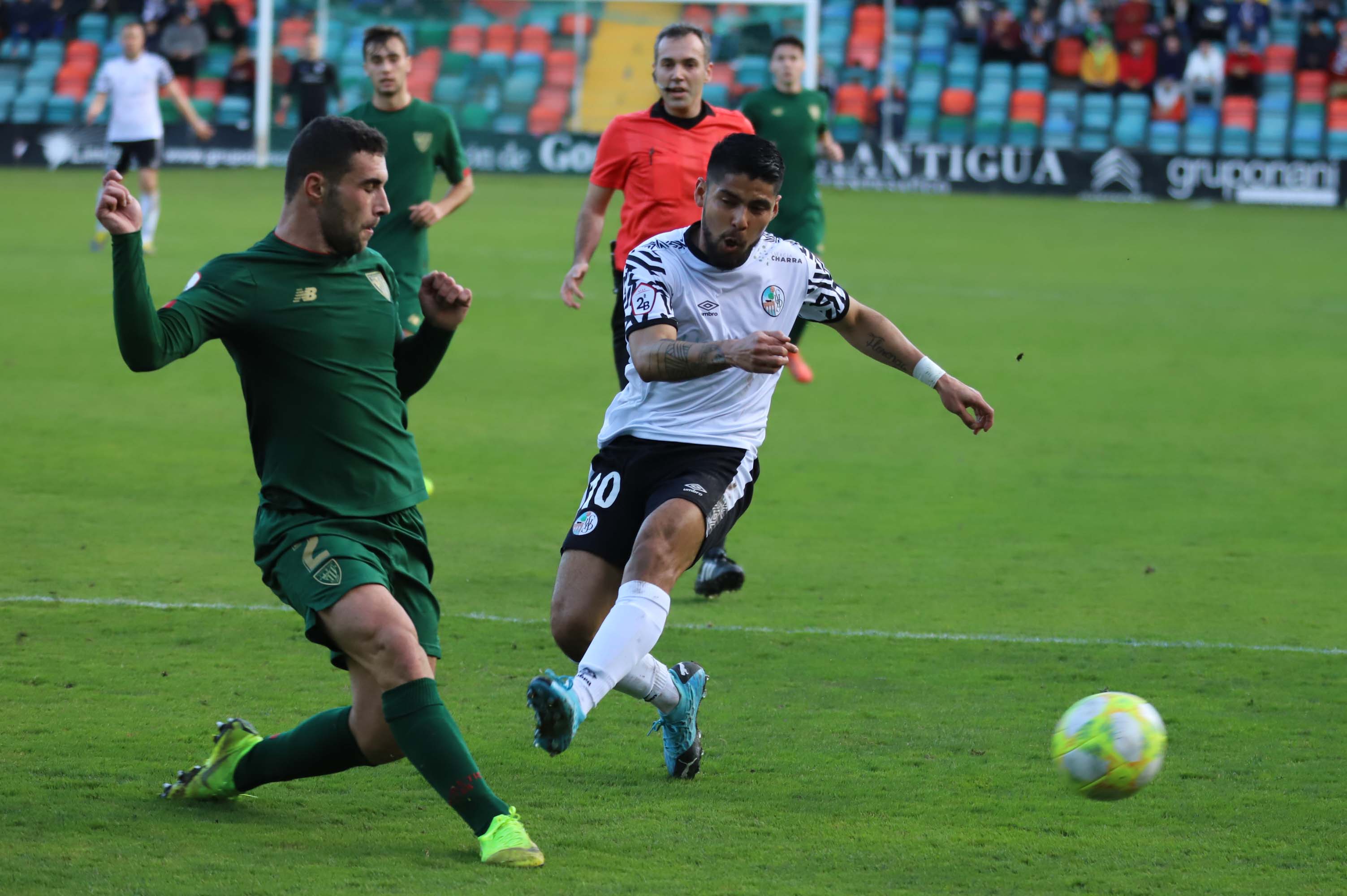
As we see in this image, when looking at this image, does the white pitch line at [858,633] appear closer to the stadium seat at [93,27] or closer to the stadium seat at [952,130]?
the stadium seat at [952,130]

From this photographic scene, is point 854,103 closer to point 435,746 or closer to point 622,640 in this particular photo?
point 622,640

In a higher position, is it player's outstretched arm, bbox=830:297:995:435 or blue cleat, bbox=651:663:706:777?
player's outstretched arm, bbox=830:297:995:435

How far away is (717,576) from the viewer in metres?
7.07

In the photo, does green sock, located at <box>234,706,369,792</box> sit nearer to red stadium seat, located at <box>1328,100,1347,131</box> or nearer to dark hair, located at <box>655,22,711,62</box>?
dark hair, located at <box>655,22,711,62</box>

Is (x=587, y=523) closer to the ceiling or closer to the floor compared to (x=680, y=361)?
closer to the floor

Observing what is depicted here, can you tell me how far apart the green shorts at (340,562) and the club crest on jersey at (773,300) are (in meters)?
1.27

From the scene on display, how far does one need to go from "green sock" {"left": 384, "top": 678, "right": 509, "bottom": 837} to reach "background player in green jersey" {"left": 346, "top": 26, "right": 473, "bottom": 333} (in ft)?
16.5

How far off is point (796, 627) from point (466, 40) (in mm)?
→ 22791

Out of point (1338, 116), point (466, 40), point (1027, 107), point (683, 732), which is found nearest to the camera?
point (683, 732)

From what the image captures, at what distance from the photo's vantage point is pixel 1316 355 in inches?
553

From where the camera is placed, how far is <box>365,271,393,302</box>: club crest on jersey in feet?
14.5

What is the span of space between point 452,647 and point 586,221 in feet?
8.06

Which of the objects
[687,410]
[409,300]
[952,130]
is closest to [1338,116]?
[952,130]

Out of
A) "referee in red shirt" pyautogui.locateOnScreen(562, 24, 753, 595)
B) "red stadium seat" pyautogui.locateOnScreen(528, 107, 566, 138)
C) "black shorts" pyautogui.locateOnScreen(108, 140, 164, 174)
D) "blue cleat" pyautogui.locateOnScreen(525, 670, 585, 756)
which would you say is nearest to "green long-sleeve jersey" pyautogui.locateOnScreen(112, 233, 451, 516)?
"blue cleat" pyautogui.locateOnScreen(525, 670, 585, 756)
